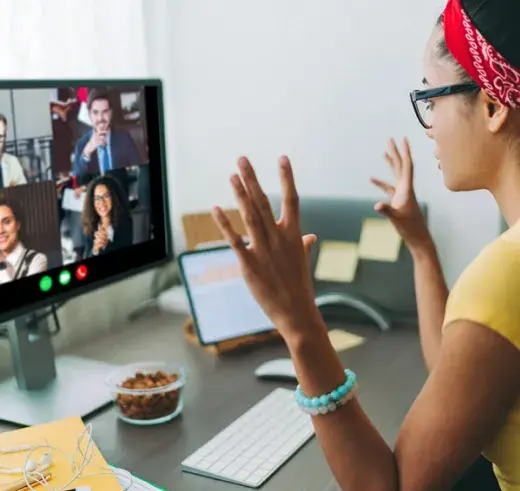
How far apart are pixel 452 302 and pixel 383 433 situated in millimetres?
392

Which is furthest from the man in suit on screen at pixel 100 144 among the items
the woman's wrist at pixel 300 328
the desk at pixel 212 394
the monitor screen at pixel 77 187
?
the woman's wrist at pixel 300 328

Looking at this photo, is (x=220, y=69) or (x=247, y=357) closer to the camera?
(x=247, y=357)

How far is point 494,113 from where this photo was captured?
876 mm

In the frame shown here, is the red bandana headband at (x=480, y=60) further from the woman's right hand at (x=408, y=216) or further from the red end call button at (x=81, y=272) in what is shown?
the red end call button at (x=81, y=272)

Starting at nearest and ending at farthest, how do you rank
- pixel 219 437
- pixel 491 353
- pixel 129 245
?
1. pixel 491 353
2. pixel 219 437
3. pixel 129 245

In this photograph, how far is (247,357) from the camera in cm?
150

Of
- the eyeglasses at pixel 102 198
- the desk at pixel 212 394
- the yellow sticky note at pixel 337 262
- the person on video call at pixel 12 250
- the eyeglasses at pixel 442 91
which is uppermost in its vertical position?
the eyeglasses at pixel 442 91

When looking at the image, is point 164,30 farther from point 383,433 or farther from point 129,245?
point 383,433

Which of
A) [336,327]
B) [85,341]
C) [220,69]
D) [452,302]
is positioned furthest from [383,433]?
[220,69]

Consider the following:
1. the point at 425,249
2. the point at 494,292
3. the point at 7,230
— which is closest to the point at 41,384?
the point at 7,230

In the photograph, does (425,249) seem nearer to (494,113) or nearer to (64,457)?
(494,113)

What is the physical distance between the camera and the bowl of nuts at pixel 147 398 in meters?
1.18

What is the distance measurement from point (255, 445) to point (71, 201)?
53 cm

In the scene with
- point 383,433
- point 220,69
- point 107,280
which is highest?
point 220,69
